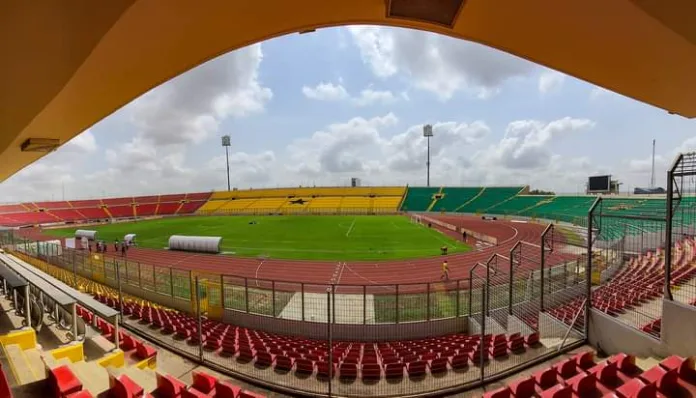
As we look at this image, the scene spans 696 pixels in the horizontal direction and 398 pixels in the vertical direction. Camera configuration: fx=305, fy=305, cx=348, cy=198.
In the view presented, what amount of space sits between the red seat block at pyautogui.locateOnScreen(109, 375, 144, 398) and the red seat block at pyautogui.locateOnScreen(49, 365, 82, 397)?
1.60 ft

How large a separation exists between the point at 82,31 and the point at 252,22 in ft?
2.92

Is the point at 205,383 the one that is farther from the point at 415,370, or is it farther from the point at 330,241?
the point at 330,241

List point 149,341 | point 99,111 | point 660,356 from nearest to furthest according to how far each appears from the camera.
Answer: point 99,111 < point 660,356 < point 149,341

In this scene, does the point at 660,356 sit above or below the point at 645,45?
below

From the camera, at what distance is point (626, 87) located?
226cm

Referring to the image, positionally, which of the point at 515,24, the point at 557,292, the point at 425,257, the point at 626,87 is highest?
the point at 515,24

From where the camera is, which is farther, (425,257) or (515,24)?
(425,257)

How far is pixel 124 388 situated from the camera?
Result: 4.09 metres

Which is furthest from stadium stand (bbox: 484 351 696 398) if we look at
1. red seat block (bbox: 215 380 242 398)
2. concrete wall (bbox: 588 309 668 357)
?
red seat block (bbox: 215 380 242 398)

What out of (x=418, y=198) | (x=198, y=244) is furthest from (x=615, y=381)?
(x=418, y=198)

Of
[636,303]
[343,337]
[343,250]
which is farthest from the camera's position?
[343,250]

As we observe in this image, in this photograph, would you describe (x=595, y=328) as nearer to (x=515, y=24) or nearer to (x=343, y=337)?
(x=343, y=337)

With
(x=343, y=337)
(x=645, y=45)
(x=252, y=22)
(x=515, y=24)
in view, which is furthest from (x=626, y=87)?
(x=343, y=337)

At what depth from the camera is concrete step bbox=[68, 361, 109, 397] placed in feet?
14.8
